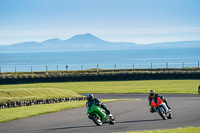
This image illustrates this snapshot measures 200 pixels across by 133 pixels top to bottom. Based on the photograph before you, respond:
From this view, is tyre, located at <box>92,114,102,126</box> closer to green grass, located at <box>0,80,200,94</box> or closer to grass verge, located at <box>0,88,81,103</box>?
grass verge, located at <box>0,88,81,103</box>

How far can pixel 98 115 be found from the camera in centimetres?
1556

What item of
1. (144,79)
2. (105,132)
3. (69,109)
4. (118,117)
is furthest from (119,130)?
(144,79)

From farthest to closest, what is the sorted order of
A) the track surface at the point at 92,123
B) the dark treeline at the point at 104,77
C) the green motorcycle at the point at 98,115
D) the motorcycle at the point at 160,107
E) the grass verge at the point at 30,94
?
1. the dark treeline at the point at 104,77
2. the grass verge at the point at 30,94
3. the motorcycle at the point at 160,107
4. the track surface at the point at 92,123
5. the green motorcycle at the point at 98,115

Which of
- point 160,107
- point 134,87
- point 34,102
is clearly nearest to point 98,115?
point 160,107

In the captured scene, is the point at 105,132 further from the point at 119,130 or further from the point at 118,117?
the point at 118,117

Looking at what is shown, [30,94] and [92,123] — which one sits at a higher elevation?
[30,94]

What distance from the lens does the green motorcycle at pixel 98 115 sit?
1524 cm

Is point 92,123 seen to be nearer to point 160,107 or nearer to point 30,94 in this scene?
point 160,107

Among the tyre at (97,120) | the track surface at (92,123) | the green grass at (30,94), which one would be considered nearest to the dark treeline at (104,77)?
the green grass at (30,94)

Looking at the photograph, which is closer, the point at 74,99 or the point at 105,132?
the point at 105,132

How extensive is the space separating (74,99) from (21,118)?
1147 cm

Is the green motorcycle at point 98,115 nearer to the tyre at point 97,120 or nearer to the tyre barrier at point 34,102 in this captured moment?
the tyre at point 97,120

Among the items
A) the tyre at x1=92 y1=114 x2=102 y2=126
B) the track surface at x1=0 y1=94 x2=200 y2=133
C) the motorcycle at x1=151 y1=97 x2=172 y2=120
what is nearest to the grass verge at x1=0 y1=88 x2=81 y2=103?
the track surface at x1=0 y1=94 x2=200 y2=133

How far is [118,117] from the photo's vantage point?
63.2 feet
